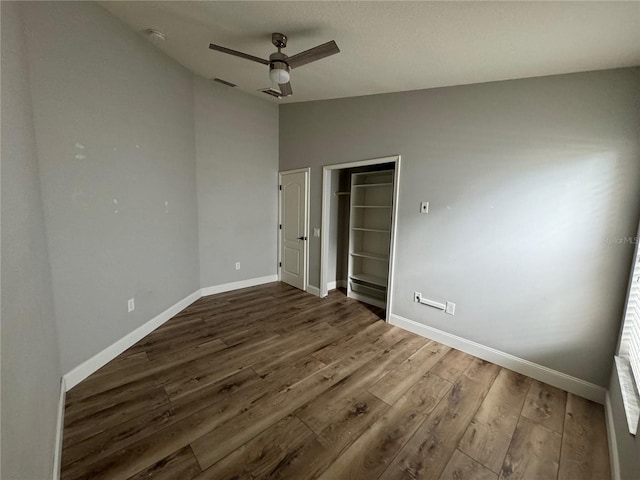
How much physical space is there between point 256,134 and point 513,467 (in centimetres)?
480

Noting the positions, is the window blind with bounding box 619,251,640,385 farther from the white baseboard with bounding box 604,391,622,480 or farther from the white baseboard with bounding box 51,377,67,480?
the white baseboard with bounding box 51,377,67,480

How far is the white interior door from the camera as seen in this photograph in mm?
4352

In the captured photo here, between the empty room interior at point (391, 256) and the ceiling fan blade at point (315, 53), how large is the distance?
0.08 ft

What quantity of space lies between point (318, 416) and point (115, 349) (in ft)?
6.62

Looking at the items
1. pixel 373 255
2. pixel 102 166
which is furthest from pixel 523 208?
pixel 102 166

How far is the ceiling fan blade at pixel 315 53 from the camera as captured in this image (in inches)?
72.6

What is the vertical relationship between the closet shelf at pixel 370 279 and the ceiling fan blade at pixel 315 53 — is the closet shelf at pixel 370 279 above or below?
below

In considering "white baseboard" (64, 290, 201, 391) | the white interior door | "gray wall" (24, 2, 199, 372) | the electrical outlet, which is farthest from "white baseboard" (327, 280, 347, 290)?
"gray wall" (24, 2, 199, 372)

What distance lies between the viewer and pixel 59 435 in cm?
156

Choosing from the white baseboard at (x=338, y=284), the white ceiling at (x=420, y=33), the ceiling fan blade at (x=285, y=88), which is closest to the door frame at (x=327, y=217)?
the white baseboard at (x=338, y=284)

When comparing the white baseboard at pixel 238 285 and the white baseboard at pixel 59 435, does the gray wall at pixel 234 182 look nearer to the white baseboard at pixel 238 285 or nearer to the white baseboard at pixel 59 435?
the white baseboard at pixel 238 285

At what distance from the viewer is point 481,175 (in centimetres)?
247

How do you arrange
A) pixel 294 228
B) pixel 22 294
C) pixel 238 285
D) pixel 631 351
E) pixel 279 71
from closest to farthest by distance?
A: pixel 22 294
pixel 631 351
pixel 279 71
pixel 238 285
pixel 294 228

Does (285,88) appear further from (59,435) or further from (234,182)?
(59,435)
